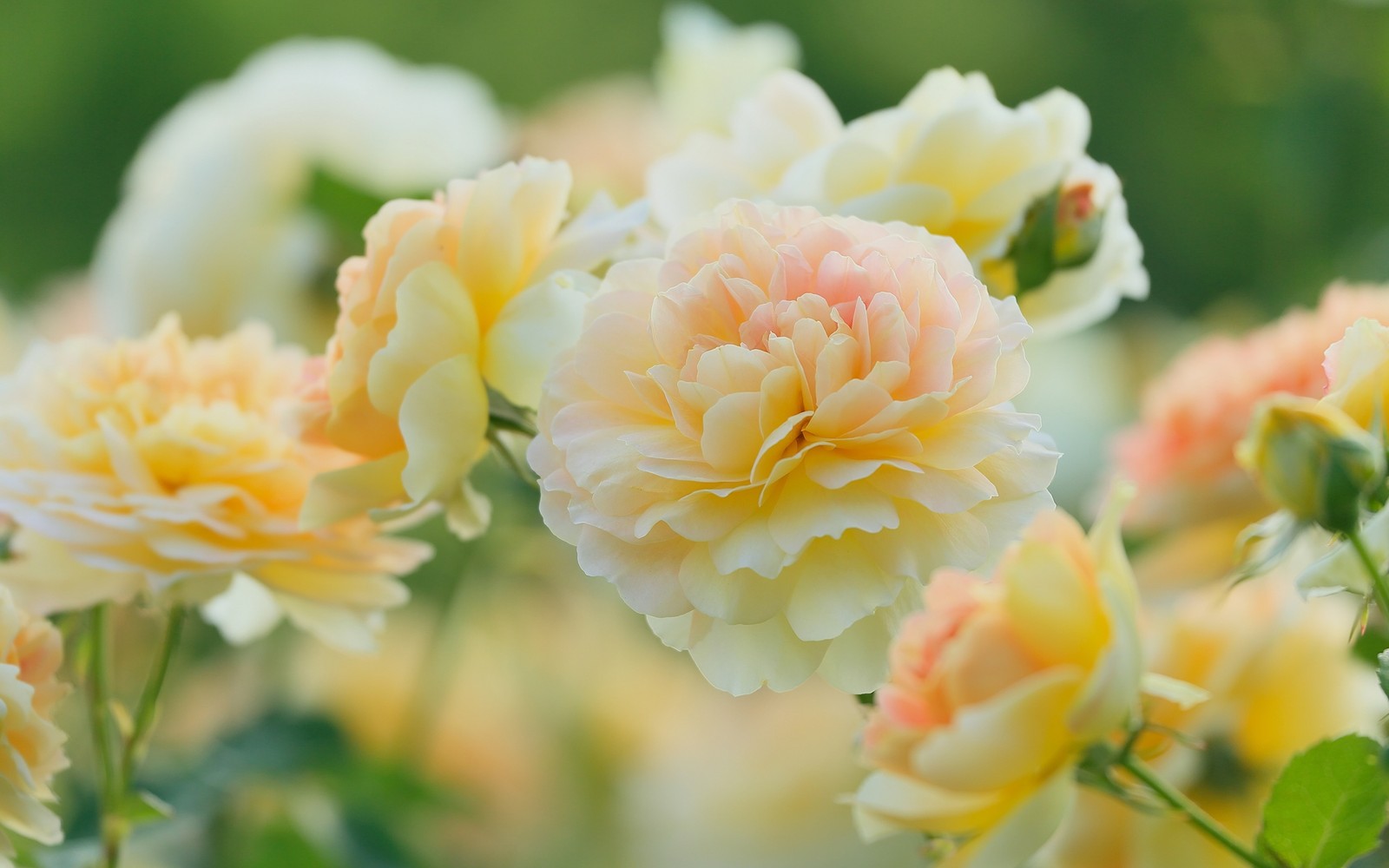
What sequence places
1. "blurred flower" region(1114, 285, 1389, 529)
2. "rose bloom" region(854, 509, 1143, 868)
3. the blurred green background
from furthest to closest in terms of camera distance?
the blurred green background < "blurred flower" region(1114, 285, 1389, 529) < "rose bloom" region(854, 509, 1143, 868)

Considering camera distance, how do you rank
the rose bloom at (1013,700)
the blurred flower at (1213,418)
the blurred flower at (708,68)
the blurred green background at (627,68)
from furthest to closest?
the blurred green background at (627,68), the blurred flower at (708,68), the blurred flower at (1213,418), the rose bloom at (1013,700)

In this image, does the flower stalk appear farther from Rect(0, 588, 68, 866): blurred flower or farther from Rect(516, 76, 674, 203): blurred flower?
Rect(516, 76, 674, 203): blurred flower

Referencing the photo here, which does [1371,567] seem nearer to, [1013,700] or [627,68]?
[1013,700]

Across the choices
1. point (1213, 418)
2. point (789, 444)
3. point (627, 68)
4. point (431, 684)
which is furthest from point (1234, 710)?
point (627, 68)

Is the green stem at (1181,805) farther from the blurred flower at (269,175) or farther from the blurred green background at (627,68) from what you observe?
the blurred green background at (627,68)

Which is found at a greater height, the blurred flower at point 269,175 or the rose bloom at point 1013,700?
the rose bloom at point 1013,700

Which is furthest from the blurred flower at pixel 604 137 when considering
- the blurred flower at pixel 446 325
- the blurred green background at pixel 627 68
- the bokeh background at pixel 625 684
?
the blurred green background at pixel 627 68

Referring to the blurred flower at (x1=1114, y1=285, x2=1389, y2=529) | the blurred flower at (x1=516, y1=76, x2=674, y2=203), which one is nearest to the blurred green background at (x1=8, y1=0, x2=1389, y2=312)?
the blurred flower at (x1=516, y1=76, x2=674, y2=203)
